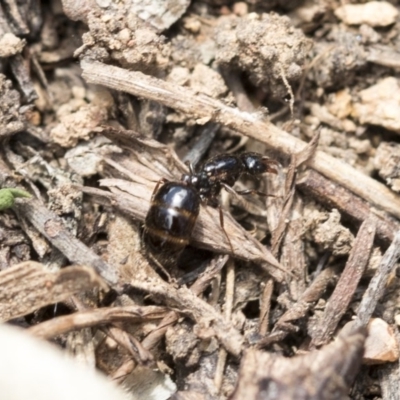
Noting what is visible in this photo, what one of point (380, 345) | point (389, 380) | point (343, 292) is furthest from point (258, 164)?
point (389, 380)

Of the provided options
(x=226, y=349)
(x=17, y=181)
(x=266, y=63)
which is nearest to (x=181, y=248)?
(x=226, y=349)

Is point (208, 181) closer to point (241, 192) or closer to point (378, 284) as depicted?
point (241, 192)

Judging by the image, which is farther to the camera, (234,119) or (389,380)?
(234,119)

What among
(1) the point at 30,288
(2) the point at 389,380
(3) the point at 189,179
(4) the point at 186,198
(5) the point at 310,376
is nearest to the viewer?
(5) the point at 310,376

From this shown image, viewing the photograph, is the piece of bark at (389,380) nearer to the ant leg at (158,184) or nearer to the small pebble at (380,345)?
the small pebble at (380,345)

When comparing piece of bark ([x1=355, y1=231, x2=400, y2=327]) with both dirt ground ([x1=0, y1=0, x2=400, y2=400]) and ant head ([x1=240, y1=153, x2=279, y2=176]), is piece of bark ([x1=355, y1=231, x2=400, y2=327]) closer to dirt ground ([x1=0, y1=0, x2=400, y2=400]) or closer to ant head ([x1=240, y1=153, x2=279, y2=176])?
dirt ground ([x1=0, y1=0, x2=400, y2=400])

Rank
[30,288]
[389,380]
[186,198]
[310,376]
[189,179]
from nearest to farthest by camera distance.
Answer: [310,376] → [30,288] → [389,380] → [186,198] → [189,179]

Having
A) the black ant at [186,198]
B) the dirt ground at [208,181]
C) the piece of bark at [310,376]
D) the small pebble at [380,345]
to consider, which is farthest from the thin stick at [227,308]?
the small pebble at [380,345]
